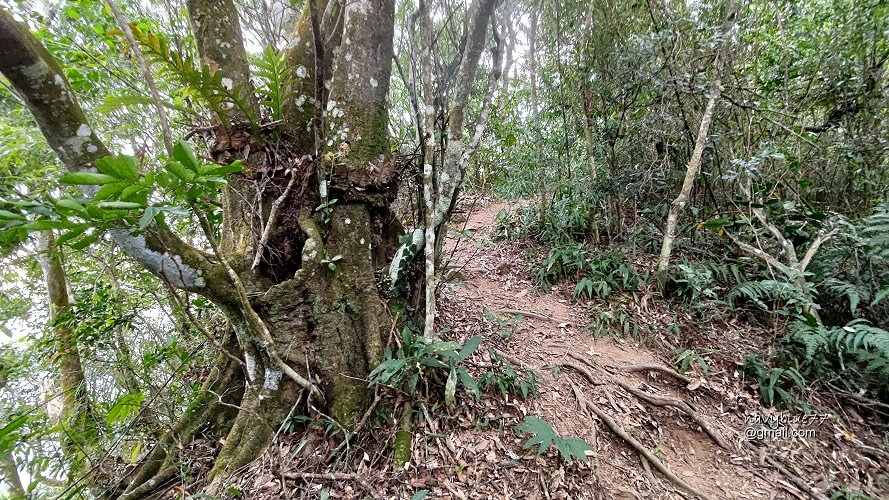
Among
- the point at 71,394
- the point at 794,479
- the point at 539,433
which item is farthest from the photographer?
the point at 71,394

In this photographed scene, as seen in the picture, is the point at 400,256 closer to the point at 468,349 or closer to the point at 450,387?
the point at 468,349

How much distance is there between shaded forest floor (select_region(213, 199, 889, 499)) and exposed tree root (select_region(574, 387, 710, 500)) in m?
0.02

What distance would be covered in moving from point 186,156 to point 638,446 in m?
3.59

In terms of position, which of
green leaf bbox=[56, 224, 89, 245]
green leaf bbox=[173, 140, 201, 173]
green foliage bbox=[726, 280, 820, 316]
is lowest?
green foliage bbox=[726, 280, 820, 316]

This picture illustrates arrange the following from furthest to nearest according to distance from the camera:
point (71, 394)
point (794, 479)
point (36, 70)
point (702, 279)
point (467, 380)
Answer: point (702, 279), point (71, 394), point (794, 479), point (467, 380), point (36, 70)

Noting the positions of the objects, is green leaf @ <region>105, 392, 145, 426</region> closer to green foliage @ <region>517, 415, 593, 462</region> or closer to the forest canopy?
the forest canopy

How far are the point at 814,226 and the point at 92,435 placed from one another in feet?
25.9

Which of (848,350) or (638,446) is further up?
(848,350)

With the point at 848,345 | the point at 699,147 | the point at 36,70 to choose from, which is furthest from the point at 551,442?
the point at 699,147

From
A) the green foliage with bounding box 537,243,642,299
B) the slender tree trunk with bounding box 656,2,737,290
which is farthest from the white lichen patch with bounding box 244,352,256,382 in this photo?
the slender tree trunk with bounding box 656,2,737,290

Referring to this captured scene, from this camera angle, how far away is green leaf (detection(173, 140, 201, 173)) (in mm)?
1043

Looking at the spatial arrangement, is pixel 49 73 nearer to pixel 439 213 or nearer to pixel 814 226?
pixel 439 213

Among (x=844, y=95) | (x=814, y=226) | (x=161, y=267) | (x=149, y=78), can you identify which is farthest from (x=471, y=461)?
(x=844, y=95)

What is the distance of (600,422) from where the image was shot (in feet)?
9.99
